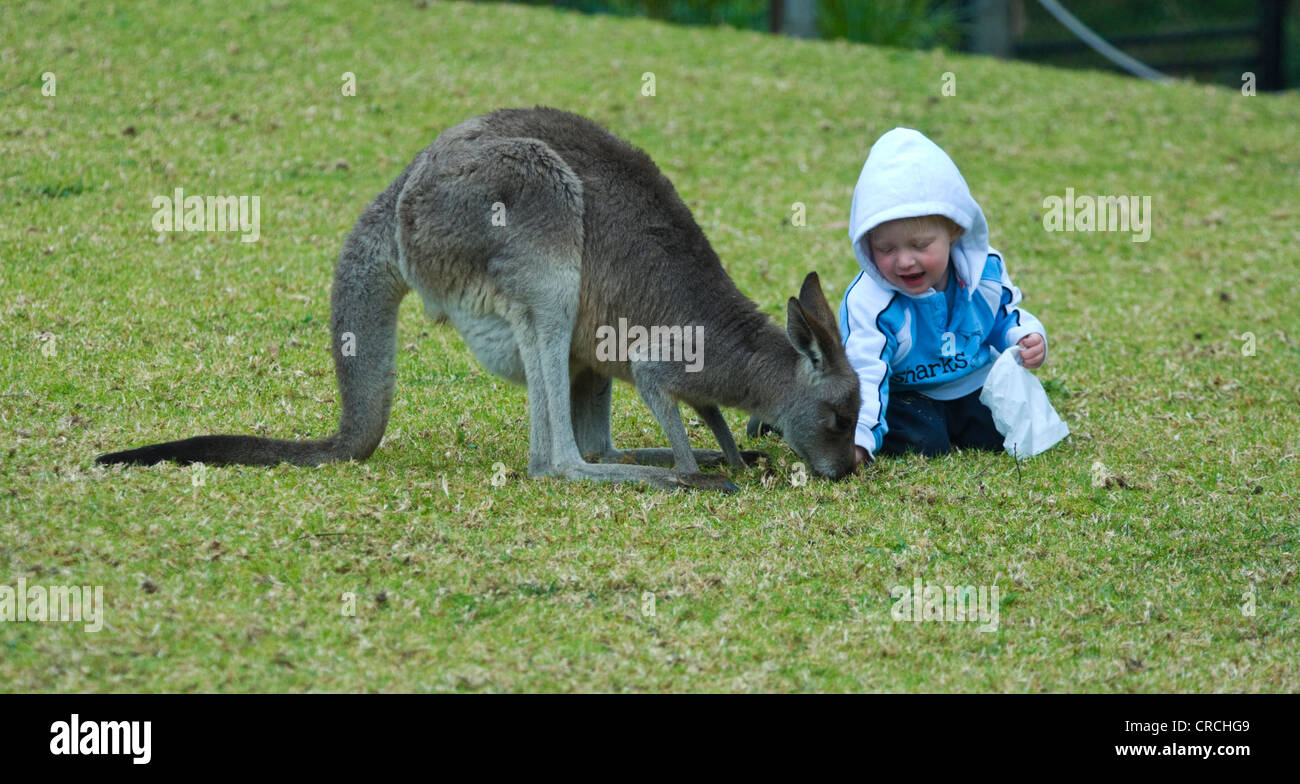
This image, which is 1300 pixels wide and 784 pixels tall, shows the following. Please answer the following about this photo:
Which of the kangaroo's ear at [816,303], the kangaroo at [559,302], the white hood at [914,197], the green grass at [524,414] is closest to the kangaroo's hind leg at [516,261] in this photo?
the kangaroo at [559,302]

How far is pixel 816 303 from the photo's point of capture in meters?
4.66

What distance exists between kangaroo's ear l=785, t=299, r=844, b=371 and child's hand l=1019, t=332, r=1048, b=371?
0.79 meters

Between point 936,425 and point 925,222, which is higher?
point 925,222

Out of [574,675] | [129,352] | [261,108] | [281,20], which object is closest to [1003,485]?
[574,675]

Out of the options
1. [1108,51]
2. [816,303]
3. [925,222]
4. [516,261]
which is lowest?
[816,303]

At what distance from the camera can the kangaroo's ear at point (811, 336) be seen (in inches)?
175

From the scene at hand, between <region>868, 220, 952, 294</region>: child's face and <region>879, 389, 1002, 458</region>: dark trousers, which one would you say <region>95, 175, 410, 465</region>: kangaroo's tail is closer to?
<region>868, 220, 952, 294</region>: child's face

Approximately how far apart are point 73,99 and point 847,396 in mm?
6637

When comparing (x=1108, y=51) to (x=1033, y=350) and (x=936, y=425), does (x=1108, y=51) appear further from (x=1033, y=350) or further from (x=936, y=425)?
(x=936, y=425)

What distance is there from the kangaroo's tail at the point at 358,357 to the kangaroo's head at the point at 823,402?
138 cm

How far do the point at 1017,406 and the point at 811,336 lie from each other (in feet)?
3.13

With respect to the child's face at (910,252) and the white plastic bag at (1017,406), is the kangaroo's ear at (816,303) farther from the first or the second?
the white plastic bag at (1017,406)

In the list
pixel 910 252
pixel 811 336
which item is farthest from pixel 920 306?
pixel 811 336

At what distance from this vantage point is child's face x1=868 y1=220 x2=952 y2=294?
4.78 m
